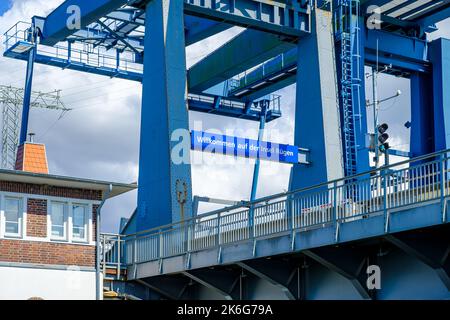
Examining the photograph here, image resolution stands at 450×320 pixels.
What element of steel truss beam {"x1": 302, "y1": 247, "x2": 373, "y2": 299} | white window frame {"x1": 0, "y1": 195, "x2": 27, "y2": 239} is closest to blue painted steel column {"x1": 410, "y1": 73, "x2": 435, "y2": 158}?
white window frame {"x1": 0, "y1": 195, "x2": 27, "y2": 239}

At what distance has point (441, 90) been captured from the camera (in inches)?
1742

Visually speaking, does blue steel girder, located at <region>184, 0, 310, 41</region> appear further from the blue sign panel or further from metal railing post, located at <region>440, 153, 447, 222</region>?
metal railing post, located at <region>440, 153, 447, 222</region>

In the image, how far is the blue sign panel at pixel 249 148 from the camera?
3631 centimetres

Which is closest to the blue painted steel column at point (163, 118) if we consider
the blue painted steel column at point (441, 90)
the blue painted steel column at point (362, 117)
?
the blue painted steel column at point (362, 117)

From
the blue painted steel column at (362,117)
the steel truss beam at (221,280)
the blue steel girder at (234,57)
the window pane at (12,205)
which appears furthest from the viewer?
the blue steel girder at (234,57)

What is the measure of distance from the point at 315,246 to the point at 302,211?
1543 mm

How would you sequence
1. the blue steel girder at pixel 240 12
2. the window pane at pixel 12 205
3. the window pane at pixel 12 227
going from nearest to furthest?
1. the window pane at pixel 12 227
2. the window pane at pixel 12 205
3. the blue steel girder at pixel 240 12

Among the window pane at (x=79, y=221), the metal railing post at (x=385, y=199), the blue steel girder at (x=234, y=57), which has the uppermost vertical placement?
the blue steel girder at (x=234, y=57)

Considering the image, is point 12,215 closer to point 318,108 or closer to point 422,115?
point 318,108

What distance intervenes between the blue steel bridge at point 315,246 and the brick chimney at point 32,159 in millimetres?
3546

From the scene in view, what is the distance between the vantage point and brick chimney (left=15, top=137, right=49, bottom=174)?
111 ft

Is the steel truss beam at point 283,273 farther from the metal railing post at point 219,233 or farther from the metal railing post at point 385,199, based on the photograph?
the metal railing post at point 385,199

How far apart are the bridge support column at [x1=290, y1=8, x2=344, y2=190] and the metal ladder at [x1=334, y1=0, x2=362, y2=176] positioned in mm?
431
